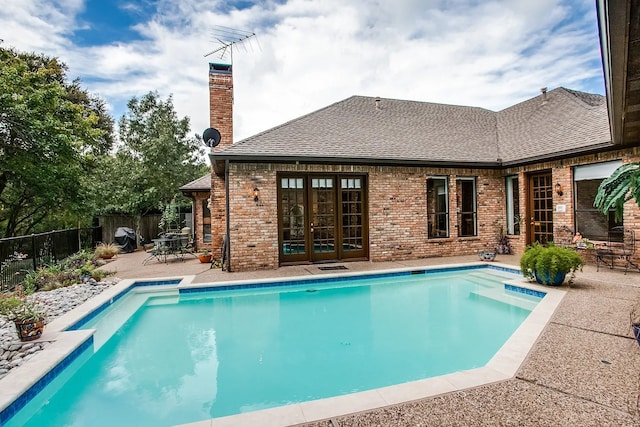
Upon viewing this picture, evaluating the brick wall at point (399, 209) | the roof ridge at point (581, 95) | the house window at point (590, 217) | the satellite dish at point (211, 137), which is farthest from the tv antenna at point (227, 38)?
the house window at point (590, 217)

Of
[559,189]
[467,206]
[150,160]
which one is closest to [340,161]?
[467,206]

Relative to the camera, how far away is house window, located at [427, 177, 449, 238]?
10312mm

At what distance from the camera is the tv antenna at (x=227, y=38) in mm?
10109

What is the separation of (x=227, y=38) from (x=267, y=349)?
30.6ft

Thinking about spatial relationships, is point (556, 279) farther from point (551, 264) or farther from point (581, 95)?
point (581, 95)

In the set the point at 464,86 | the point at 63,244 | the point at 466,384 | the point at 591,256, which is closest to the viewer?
the point at 466,384

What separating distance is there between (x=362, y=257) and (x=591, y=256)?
5681 mm

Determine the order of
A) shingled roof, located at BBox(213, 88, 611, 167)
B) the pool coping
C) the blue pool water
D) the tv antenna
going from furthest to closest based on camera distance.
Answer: the tv antenna → shingled roof, located at BBox(213, 88, 611, 167) → the blue pool water → the pool coping

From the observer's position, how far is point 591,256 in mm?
8359

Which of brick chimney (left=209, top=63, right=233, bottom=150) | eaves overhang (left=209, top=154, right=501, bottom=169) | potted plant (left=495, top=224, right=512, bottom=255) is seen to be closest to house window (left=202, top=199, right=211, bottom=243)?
brick chimney (left=209, top=63, right=233, bottom=150)

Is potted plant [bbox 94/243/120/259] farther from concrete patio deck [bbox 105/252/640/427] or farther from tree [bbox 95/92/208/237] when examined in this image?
concrete patio deck [bbox 105/252/640/427]

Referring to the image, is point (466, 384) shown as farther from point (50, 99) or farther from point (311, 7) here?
point (50, 99)

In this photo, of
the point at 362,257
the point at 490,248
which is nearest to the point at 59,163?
the point at 362,257

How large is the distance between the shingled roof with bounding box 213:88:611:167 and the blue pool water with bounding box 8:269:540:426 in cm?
360
